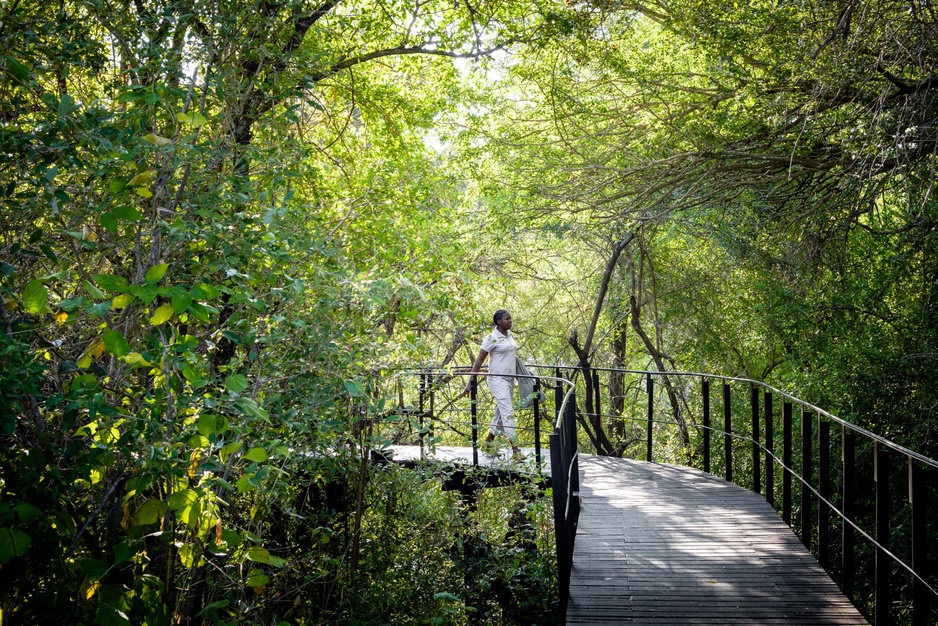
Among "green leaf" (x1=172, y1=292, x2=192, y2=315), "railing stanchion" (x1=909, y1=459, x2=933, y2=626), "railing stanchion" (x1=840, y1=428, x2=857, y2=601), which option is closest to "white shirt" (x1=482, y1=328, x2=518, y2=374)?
"railing stanchion" (x1=840, y1=428, x2=857, y2=601)

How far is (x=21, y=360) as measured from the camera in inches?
95.8

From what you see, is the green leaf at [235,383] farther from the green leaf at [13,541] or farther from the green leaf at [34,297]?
the green leaf at [13,541]

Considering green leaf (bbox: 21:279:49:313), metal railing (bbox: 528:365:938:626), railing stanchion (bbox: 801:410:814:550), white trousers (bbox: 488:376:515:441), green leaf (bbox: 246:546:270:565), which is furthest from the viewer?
white trousers (bbox: 488:376:515:441)

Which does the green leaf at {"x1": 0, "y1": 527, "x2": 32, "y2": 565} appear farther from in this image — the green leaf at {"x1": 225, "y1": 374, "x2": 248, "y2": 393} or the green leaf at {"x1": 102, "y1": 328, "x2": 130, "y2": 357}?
the green leaf at {"x1": 225, "y1": 374, "x2": 248, "y2": 393}

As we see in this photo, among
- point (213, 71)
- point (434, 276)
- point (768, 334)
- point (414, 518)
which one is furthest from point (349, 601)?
point (768, 334)

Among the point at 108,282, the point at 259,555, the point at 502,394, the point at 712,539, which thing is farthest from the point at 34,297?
the point at 502,394

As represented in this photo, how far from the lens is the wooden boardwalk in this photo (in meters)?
4.48

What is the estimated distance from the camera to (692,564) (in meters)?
5.34

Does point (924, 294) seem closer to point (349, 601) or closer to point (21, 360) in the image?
point (349, 601)

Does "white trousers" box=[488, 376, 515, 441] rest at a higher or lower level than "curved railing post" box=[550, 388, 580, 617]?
higher

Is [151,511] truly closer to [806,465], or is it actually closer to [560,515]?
[560,515]

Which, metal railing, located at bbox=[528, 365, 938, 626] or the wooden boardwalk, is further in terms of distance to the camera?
the wooden boardwalk

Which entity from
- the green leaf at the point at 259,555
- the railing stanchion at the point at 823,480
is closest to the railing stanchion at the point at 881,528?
the railing stanchion at the point at 823,480

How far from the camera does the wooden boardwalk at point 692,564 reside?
448 centimetres
